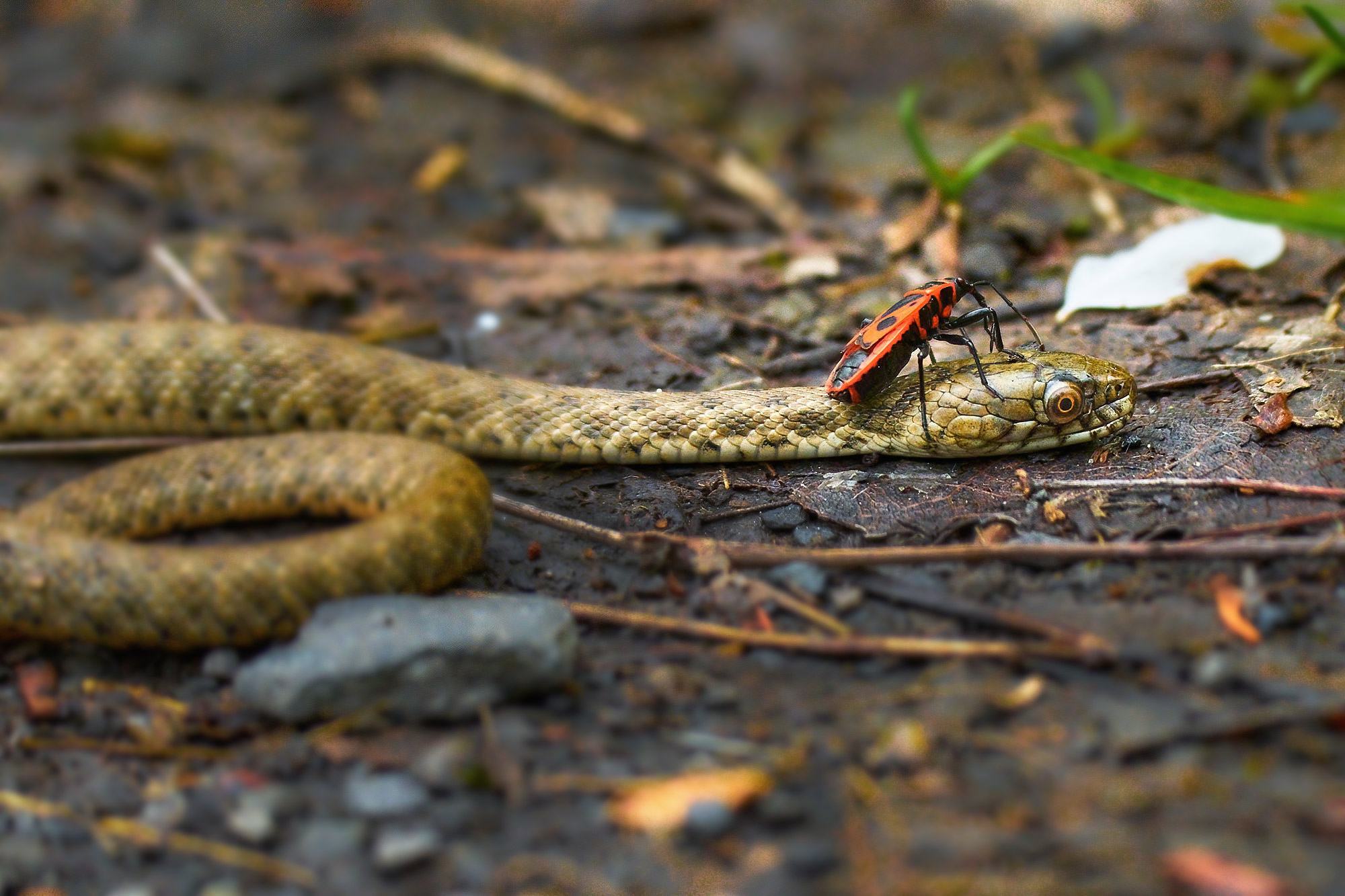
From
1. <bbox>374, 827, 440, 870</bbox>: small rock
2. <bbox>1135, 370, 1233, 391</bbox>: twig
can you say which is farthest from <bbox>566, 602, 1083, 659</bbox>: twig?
<bbox>1135, 370, 1233, 391</bbox>: twig

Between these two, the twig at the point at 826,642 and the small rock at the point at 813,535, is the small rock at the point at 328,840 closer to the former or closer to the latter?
the twig at the point at 826,642

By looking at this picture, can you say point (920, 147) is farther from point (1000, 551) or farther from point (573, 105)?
point (573, 105)

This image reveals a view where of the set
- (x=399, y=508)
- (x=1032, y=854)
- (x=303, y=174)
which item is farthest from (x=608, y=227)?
(x=1032, y=854)

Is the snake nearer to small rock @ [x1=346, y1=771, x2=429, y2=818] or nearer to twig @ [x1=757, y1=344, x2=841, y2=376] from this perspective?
twig @ [x1=757, y1=344, x2=841, y2=376]

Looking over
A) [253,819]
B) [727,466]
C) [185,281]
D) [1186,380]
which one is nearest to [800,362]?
[727,466]

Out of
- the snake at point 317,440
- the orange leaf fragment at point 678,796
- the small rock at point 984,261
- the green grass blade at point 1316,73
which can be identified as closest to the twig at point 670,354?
the snake at point 317,440
